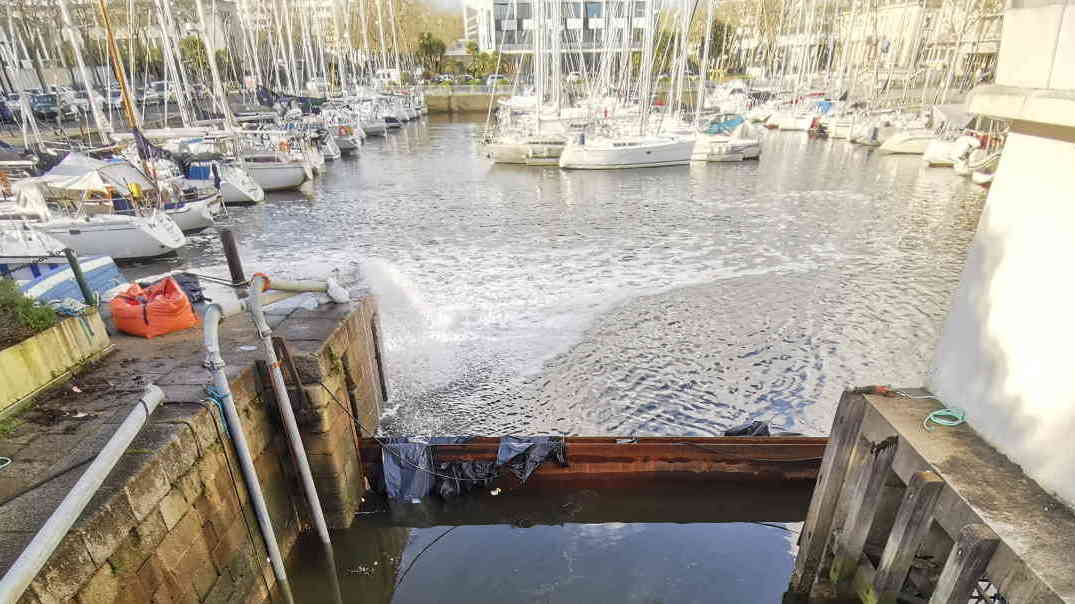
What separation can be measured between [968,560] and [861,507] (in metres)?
1.40

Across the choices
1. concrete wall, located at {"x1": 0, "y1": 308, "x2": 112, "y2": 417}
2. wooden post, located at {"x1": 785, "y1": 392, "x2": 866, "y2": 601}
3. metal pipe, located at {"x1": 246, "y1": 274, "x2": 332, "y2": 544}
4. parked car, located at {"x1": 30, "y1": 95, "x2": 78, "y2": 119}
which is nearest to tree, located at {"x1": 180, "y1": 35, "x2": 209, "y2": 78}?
parked car, located at {"x1": 30, "y1": 95, "x2": 78, "y2": 119}

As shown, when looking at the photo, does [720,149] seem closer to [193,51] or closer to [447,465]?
[447,465]

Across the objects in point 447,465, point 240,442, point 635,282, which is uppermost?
point 240,442

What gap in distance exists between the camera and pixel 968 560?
13.6ft

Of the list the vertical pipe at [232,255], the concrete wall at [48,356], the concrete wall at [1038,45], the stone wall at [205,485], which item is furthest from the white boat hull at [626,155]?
the concrete wall at [48,356]

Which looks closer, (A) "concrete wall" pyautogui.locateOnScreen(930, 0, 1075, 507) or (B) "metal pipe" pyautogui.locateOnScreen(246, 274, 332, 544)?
(A) "concrete wall" pyautogui.locateOnScreen(930, 0, 1075, 507)

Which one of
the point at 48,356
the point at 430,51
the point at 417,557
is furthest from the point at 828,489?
the point at 430,51

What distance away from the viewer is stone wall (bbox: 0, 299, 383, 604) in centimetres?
431

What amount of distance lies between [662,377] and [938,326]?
24.1 ft

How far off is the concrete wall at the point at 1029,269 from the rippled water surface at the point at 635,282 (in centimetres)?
521

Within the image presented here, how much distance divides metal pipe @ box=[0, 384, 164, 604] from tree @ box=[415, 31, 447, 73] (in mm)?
76827

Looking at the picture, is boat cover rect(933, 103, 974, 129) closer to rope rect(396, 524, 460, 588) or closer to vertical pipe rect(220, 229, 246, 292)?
rope rect(396, 524, 460, 588)

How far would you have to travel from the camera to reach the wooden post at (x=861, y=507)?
5.36 metres

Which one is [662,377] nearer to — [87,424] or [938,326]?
[938,326]
